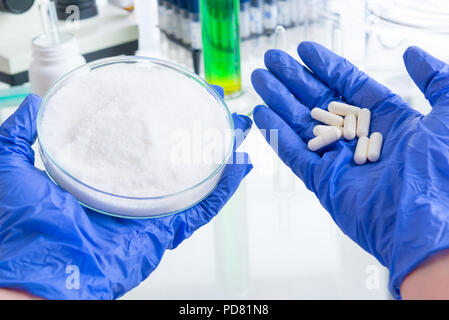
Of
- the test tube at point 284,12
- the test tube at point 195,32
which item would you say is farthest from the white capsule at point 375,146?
the test tube at point 284,12

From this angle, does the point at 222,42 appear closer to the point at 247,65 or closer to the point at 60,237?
the point at 247,65

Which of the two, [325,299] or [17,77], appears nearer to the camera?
[325,299]

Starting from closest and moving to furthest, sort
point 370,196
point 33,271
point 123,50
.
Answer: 1. point 33,271
2. point 370,196
3. point 123,50

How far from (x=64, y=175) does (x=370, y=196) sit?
1.77 feet

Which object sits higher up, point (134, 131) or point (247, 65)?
point (134, 131)

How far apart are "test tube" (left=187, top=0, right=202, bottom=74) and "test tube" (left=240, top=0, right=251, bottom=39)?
0.57ft

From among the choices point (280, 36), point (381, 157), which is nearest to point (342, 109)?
point (381, 157)

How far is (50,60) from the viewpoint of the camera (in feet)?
4.11

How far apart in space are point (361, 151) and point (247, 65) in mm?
733

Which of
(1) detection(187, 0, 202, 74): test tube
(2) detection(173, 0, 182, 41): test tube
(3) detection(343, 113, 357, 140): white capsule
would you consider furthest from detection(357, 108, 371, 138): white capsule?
(2) detection(173, 0, 182, 41): test tube

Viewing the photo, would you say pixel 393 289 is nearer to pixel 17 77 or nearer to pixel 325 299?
pixel 325 299

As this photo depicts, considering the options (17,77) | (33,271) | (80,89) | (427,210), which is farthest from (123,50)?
(427,210)

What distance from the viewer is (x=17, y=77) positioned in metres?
1.51

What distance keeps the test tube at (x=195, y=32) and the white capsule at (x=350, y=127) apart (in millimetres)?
636
